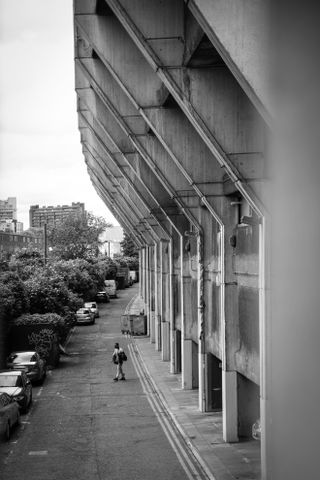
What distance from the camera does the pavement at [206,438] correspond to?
14.3m

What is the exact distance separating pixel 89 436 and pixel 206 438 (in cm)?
302

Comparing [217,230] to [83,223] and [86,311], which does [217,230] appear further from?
[83,223]

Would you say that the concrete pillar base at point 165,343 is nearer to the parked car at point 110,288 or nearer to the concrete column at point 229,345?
the concrete column at point 229,345

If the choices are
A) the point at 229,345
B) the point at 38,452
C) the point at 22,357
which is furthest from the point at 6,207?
the point at 22,357

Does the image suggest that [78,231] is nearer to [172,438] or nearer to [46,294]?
[46,294]

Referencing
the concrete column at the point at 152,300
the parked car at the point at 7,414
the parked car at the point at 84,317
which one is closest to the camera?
the parked car at the point at 7,414

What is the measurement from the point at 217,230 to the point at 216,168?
2.24m

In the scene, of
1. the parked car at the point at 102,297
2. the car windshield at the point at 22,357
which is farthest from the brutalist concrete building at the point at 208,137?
the parked car at the point at 102,297

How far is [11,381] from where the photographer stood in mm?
20578

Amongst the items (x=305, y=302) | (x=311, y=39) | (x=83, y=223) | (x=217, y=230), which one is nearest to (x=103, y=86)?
(x=217, y=230)

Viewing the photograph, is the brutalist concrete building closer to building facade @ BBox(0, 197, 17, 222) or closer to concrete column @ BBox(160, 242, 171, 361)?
building facade @ BBox(0, 197, 17, 222)

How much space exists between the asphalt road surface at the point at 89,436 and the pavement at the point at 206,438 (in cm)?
61

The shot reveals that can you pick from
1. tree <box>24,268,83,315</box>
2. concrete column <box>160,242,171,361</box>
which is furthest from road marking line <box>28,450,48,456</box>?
tree <box>24,268,83,315</box>

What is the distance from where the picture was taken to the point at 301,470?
5285mm
